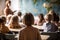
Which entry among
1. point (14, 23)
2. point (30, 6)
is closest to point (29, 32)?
point (14, 23)

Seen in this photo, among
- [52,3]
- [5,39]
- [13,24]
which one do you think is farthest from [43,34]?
[52,3]

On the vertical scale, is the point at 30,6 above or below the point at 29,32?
above

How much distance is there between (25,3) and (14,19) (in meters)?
2.98

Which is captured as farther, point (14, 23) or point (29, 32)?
point (14, 23)

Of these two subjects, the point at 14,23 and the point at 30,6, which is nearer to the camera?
the point at 14,23

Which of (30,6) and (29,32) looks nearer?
(29,32)

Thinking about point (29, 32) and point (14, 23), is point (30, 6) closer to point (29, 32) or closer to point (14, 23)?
point (14, 23)

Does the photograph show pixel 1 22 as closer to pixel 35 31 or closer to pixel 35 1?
pixel 35 31

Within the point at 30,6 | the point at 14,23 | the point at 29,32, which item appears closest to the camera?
the point at 29,32

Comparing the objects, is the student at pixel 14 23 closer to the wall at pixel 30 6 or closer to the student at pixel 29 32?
the student at pixel 29 32

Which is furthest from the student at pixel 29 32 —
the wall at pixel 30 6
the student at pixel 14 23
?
the wall at pixel 30 6

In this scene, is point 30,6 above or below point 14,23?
above

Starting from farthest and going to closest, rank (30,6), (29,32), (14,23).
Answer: (30,6)
(14,23)
(29,32)

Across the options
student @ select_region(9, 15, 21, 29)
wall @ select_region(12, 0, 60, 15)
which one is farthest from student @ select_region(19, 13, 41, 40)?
wall @ select_region(12, 0, 60, 15)
